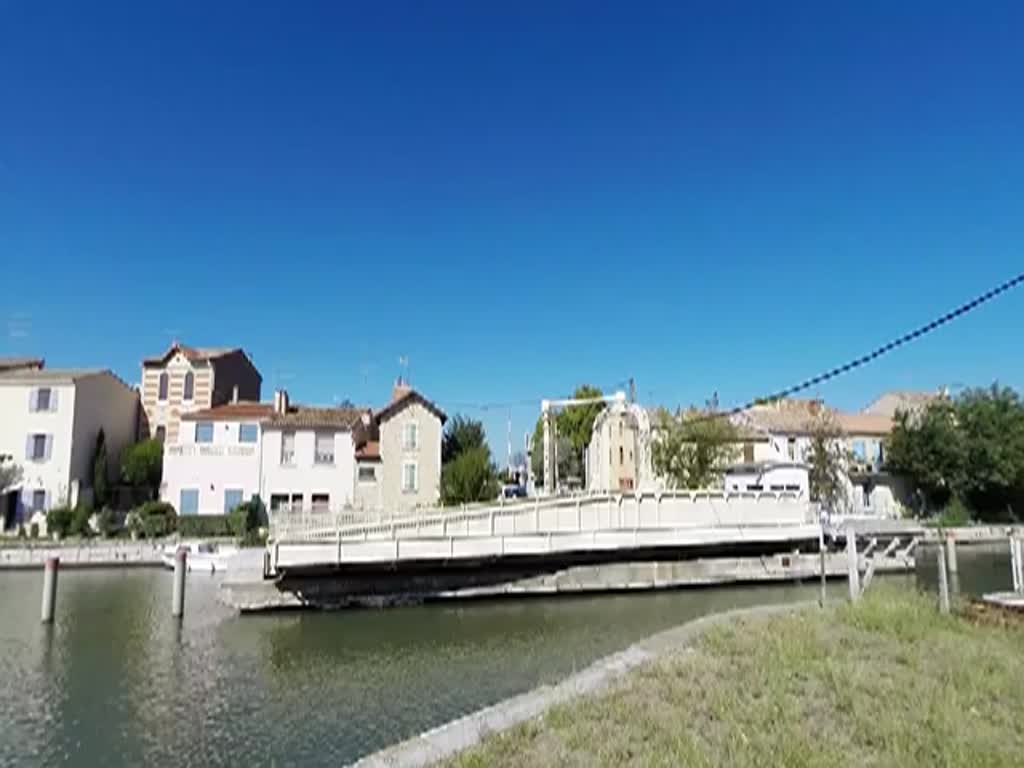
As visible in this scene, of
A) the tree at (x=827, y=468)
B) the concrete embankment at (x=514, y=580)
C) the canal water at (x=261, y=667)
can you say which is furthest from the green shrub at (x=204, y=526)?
the tree at (x=827, y=468)

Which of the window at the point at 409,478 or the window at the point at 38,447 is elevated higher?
the window at the point at 38,447

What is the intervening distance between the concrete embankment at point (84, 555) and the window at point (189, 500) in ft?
16.2

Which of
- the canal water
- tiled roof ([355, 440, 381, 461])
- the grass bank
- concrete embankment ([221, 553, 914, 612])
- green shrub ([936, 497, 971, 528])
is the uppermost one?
tiled roof ([355, 440, 381, 461])

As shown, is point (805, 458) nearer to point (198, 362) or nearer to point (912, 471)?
point (912, 471)

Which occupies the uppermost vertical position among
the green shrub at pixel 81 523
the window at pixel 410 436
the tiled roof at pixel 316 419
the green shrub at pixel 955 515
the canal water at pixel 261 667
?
the tiled roof at pixel 316 419

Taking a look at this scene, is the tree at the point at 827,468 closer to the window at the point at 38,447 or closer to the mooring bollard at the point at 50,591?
the mooring bollard at the point at 50,591

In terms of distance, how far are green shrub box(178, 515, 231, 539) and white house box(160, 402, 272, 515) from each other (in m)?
1.32

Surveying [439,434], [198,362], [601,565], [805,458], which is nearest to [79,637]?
[601,565]

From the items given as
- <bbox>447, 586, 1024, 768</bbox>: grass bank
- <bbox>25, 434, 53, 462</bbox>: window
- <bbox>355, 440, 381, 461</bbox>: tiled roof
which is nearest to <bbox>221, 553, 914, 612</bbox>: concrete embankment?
<bbox>447, 586, 1024, 768</bbox>: grass bank

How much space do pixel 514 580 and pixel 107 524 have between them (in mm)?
18866

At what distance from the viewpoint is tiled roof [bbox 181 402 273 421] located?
33.1 metres

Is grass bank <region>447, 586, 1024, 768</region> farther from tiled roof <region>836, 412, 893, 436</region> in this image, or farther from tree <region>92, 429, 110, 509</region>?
tiled roof <region>836, 412, 893, 436</region>

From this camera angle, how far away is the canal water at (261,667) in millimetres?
9398

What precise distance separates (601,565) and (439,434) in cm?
1419
